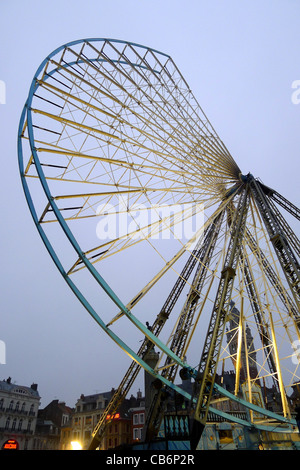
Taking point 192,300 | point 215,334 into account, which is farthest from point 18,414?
point 215,334

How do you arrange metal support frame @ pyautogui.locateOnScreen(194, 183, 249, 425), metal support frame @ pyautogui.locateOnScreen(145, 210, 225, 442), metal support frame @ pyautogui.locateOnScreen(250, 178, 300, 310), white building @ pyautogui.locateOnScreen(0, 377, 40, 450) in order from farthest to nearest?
white building @ pyautogui.locateOnScreen(0, 377, 40, 450) < metal support frame @ pyautogui.locateOnScreen(145, 210, 225, 442) < metal support frame @ pyautogui.locateOnScreen(250, 178, 300, 310) < metal support frame @ pyautogui.locateOnScreen(194, 183, 249, 425)

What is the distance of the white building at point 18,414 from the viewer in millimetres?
40031

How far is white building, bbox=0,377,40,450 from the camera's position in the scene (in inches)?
1576

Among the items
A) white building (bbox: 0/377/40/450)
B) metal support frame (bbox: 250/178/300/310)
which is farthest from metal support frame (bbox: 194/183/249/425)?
white building (bbox: 0/377/40/450)

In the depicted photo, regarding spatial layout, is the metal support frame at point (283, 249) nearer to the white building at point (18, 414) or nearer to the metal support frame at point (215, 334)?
the metal support frame at point (215, 334)

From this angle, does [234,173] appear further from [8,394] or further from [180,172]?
[8,394]

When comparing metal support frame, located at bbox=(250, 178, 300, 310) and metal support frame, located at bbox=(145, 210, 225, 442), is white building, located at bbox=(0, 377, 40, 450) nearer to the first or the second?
metal support frame, located at bbox=(145, 210, 225, 442)

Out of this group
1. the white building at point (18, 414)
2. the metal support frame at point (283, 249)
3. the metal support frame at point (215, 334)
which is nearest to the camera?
the metal support frame at point (215, 334)

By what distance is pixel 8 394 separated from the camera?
4194 centimetres

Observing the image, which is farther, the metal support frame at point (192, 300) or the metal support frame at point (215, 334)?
the metal support frame at point (192, 300)

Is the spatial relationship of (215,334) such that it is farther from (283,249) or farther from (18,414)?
(18,414)

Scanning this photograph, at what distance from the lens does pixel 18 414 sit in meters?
42.1

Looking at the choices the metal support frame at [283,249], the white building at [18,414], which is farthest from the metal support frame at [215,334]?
the white building at [18,414]
